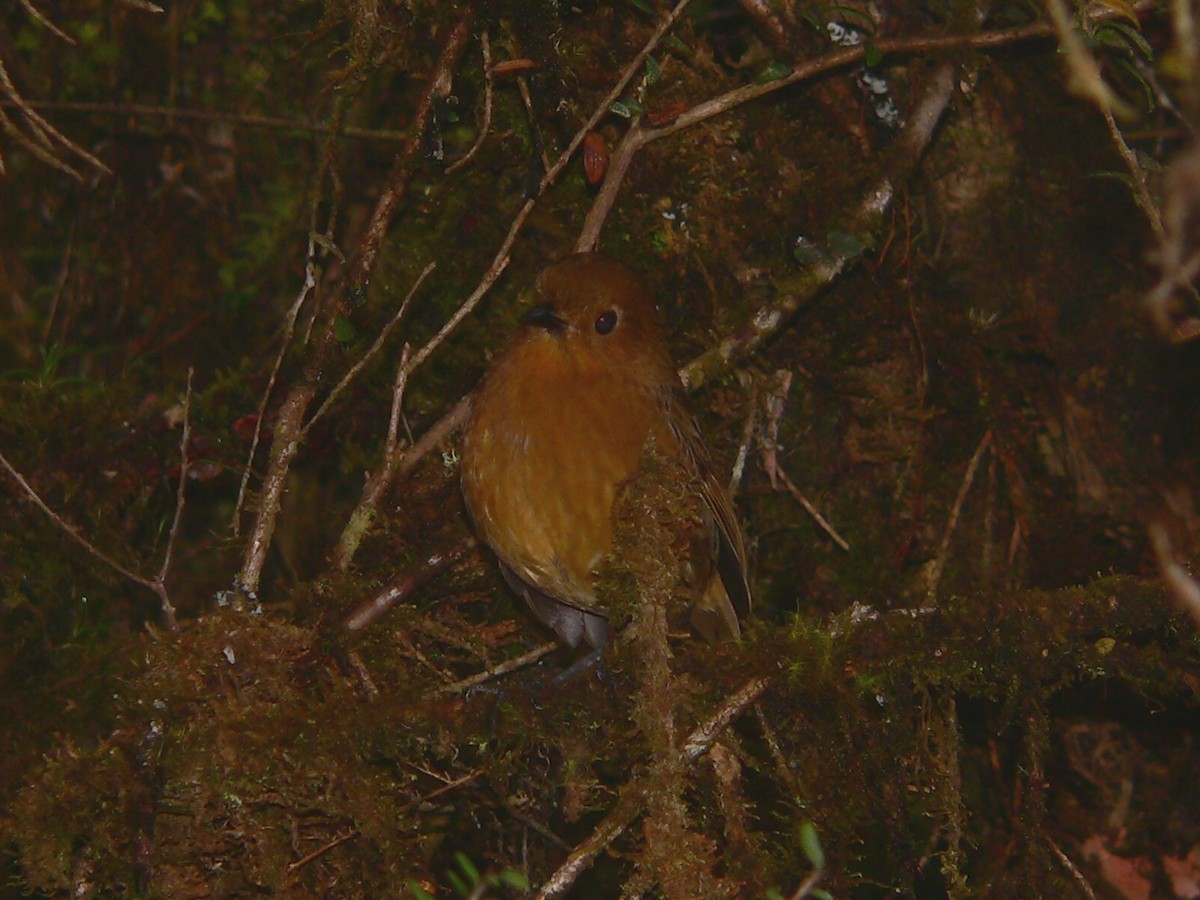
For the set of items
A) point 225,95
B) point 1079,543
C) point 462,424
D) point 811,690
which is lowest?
point 1079,543

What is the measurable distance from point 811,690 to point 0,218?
15.0ft

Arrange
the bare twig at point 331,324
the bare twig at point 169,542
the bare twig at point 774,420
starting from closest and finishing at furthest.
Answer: the bare twig at point 169,542 < the bare twig at point 331,324 < the bare twig at point 774,420

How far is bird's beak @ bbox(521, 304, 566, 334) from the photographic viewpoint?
13.4 feet

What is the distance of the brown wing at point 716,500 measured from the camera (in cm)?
415

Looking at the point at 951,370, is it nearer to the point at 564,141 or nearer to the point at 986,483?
the point at 986,483

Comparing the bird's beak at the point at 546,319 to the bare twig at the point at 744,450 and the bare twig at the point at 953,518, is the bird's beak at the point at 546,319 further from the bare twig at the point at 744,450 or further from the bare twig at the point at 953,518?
the bare twig at the point at 953,518

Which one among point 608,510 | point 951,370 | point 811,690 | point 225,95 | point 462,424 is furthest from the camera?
point 225,95

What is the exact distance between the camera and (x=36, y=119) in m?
3.65

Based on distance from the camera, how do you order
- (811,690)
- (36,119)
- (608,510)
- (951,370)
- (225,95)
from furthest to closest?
1. (225,95)
2. (951,370)
3. (608,510)
4. (36,119)
5. (811,690)

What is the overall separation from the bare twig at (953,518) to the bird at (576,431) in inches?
31.2

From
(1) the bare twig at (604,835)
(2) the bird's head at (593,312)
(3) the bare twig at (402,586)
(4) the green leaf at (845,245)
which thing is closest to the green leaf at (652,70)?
(2) the bird's head at (593,312)

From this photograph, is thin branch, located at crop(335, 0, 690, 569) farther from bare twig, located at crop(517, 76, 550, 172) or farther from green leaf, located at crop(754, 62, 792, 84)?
green leaf, located at crop(754, 62, 792, 84)

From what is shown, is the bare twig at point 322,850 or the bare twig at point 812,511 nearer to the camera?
the bare twig at point 322,850

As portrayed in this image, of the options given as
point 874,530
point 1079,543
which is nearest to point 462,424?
point 874,530
